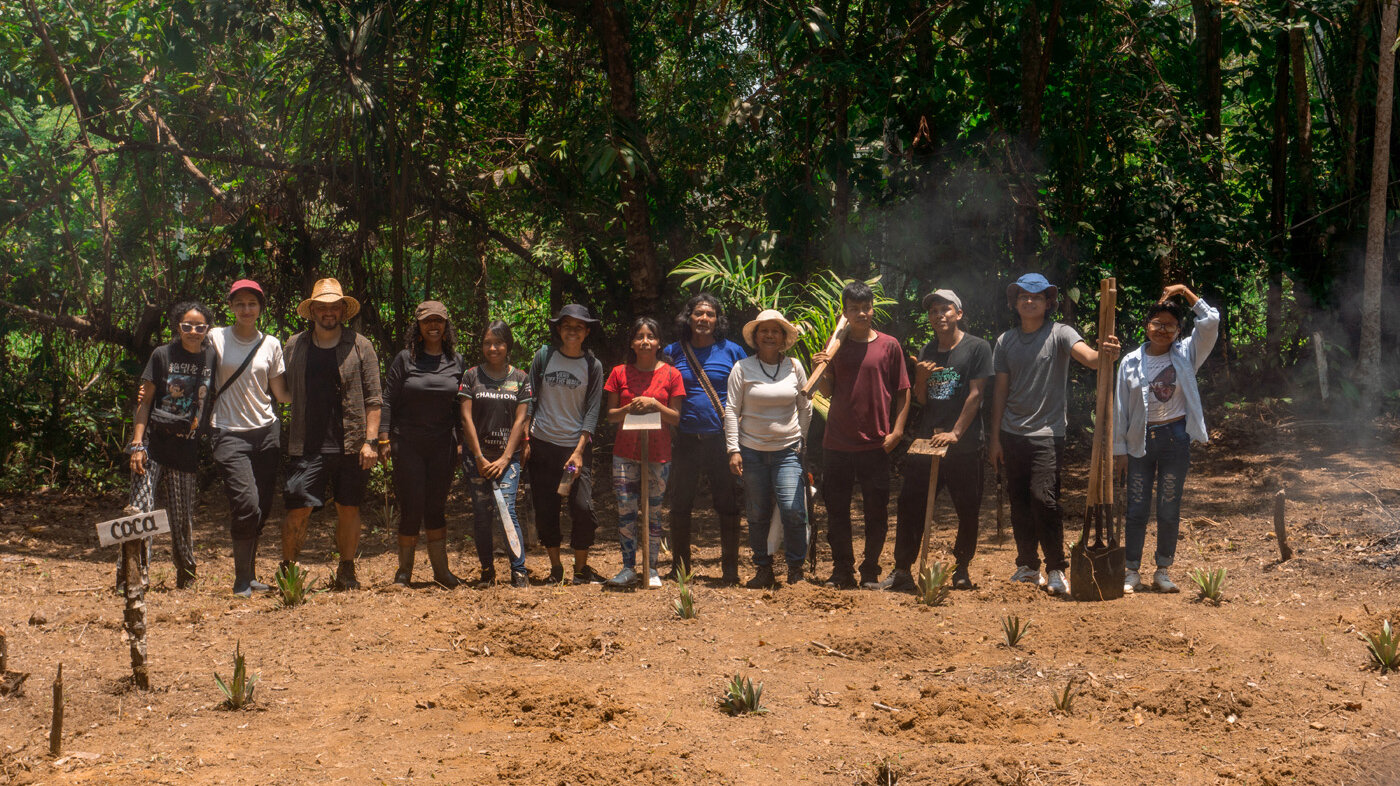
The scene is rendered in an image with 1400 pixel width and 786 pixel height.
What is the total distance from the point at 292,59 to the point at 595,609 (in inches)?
221

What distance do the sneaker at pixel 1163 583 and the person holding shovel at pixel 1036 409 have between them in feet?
1.52

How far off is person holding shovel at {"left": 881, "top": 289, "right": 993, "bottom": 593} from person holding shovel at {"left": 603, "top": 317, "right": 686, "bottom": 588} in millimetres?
1342

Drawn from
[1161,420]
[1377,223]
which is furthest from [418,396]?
[1377,223]

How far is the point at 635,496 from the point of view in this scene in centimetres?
689

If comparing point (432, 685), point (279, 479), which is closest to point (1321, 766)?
point (432, 685)

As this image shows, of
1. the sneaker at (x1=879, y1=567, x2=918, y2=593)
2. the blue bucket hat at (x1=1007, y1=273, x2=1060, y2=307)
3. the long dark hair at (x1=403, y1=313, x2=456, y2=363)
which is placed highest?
the blue bucket hat at (x1=1007, y1=273, x2=1060, y2=307)

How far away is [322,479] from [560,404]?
1.40 meters

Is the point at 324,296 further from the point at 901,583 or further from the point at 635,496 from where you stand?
the point at 901,583

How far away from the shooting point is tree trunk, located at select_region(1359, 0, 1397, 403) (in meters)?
10.1

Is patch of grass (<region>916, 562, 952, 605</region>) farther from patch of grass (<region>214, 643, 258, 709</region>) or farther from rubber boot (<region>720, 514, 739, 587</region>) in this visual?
patch of grass (<region>214, 643, 258, 709</region>)

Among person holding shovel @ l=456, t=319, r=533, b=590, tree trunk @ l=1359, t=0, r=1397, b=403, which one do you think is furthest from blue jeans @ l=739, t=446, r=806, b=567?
tree trunk @ l=1359, t=0, r=1397, b=403

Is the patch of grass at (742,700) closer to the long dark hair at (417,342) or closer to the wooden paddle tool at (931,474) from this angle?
the wooden paddle tool at (931,474)

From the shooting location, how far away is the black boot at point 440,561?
272 inches

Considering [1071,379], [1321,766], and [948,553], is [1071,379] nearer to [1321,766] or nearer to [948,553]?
[948,553]
